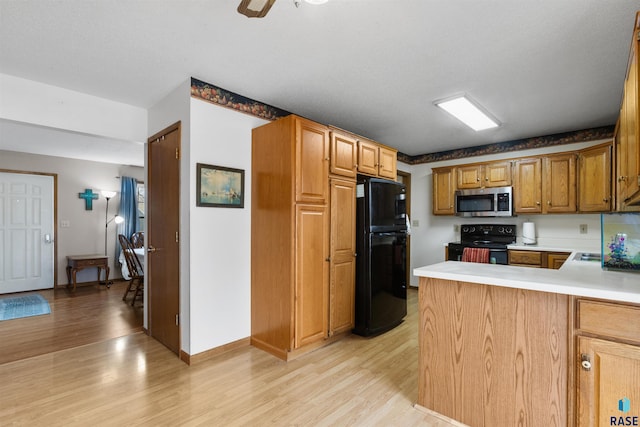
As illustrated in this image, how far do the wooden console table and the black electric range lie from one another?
5.83m

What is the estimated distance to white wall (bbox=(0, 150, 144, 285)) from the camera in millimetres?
5383

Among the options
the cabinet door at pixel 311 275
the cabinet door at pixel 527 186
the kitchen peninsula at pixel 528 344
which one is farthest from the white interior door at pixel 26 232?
the cabinet door at pixel 527 186

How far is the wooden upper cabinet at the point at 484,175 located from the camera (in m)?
4.37

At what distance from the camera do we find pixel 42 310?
4141 millimetres

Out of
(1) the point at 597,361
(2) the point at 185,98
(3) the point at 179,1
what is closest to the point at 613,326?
(1) the point at 597,361

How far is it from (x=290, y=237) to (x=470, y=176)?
3290 millimetres

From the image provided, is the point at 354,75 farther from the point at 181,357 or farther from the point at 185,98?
the point at 181,357

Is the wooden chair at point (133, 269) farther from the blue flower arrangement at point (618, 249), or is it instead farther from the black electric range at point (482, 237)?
the blue flower arrangement at point (618, 249)

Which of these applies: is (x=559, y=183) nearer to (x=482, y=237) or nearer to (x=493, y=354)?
(x=482, y=237)

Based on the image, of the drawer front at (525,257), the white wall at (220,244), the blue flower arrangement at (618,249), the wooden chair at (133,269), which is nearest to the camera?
the blue flower arrangement at (618,249)

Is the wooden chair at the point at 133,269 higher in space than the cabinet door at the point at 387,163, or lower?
lower

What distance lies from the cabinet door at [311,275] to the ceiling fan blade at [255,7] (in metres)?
1.57

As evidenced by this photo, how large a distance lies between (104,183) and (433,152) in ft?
20.0

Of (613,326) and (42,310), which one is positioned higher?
(613,326)
